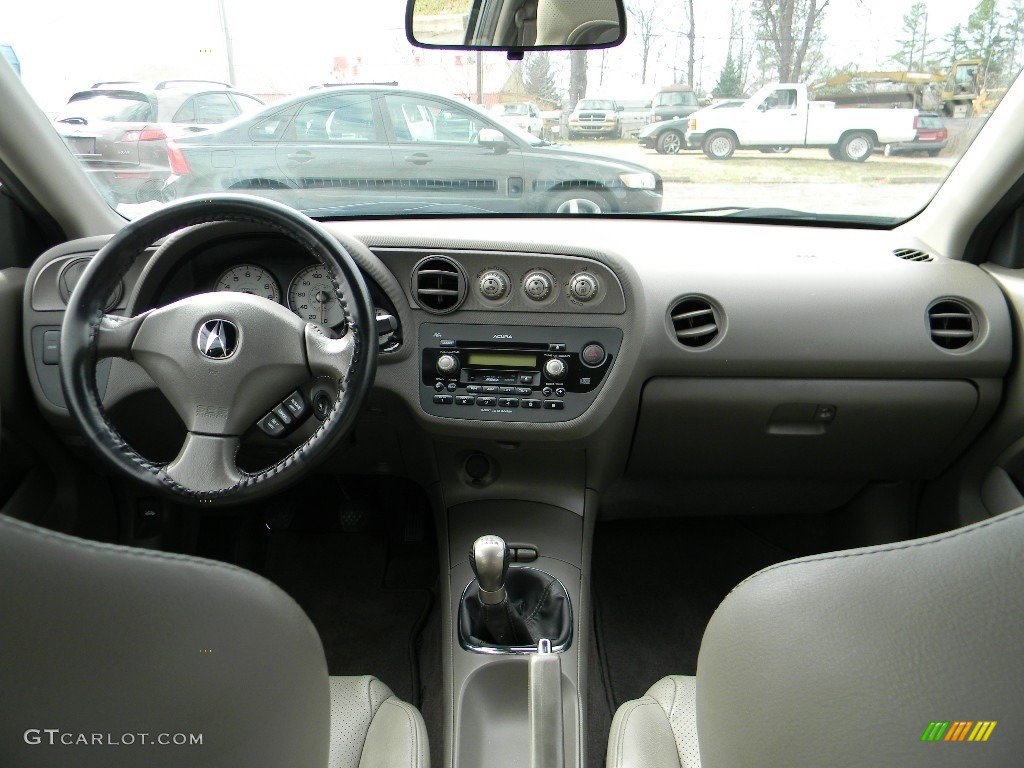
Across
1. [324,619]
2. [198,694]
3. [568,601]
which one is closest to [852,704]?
[198,694]

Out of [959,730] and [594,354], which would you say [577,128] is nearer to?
[594,354]

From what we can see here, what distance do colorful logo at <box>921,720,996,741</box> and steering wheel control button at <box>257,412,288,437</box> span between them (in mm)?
1279

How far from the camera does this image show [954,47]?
85.0 inches

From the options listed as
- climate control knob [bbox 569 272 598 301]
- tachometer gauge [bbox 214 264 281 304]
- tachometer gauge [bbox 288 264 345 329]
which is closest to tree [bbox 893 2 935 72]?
climate control knob [bbox 569 272 598 301]

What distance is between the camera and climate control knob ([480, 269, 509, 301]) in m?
1.75

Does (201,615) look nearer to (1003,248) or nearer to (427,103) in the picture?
(427,103)

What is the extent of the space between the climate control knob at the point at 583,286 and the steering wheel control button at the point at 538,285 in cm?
5

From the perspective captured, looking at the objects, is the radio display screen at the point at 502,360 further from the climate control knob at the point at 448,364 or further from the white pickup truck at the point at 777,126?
the white pickup truck at the point at 777,126

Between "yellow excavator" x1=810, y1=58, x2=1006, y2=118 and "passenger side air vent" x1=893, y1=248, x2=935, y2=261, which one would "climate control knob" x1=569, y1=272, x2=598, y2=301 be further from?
"yellow excavator" x1=810, y1=58, x2=1006, y2=118

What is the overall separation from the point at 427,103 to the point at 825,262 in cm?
125

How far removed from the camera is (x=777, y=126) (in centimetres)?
241

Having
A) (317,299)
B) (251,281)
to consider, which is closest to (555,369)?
(317,299)

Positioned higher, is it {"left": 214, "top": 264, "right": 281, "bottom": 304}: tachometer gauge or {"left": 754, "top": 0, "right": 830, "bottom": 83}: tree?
{"left": 754, "top": 0, "right": 830, "bottom": 83}: tree

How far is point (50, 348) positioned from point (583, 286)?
4.27 ft
